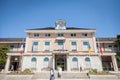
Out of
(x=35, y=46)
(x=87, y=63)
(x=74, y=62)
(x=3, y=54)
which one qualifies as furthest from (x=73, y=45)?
(x=3, y=54)

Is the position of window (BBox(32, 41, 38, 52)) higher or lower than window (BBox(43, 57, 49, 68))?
higher

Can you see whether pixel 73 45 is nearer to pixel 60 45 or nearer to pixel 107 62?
pixel 60 45

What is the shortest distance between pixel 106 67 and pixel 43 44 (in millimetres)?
16962

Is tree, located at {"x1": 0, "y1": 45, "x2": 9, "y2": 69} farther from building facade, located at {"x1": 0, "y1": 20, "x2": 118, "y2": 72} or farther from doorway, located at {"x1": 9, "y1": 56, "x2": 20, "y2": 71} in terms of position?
doorway, located at {"x1": 9, "y1": 56, "x2": 20, "y2": 71}

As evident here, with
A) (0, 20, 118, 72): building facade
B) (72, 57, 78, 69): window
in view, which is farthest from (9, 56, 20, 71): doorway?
(72, 57, 78, 69): window

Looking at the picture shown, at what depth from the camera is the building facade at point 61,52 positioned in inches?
1011

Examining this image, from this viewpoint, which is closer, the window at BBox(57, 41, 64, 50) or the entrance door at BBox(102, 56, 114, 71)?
the window at BBox(57, 41, 64, 50)

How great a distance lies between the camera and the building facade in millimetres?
25670

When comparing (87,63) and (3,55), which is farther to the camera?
(3,55)

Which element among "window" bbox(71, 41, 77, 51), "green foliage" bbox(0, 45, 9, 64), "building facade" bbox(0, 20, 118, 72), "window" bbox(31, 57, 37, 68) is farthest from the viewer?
"window" bbox(71, 41, 77, 51)

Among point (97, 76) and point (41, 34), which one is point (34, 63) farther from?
point (97, 76)

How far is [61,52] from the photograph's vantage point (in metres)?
25.4

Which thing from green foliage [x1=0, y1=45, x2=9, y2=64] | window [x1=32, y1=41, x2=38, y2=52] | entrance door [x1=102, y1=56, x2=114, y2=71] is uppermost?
window [x1=32, y1=41, x2=38, y2=52]

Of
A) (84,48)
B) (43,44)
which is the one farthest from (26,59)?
(84,48)
